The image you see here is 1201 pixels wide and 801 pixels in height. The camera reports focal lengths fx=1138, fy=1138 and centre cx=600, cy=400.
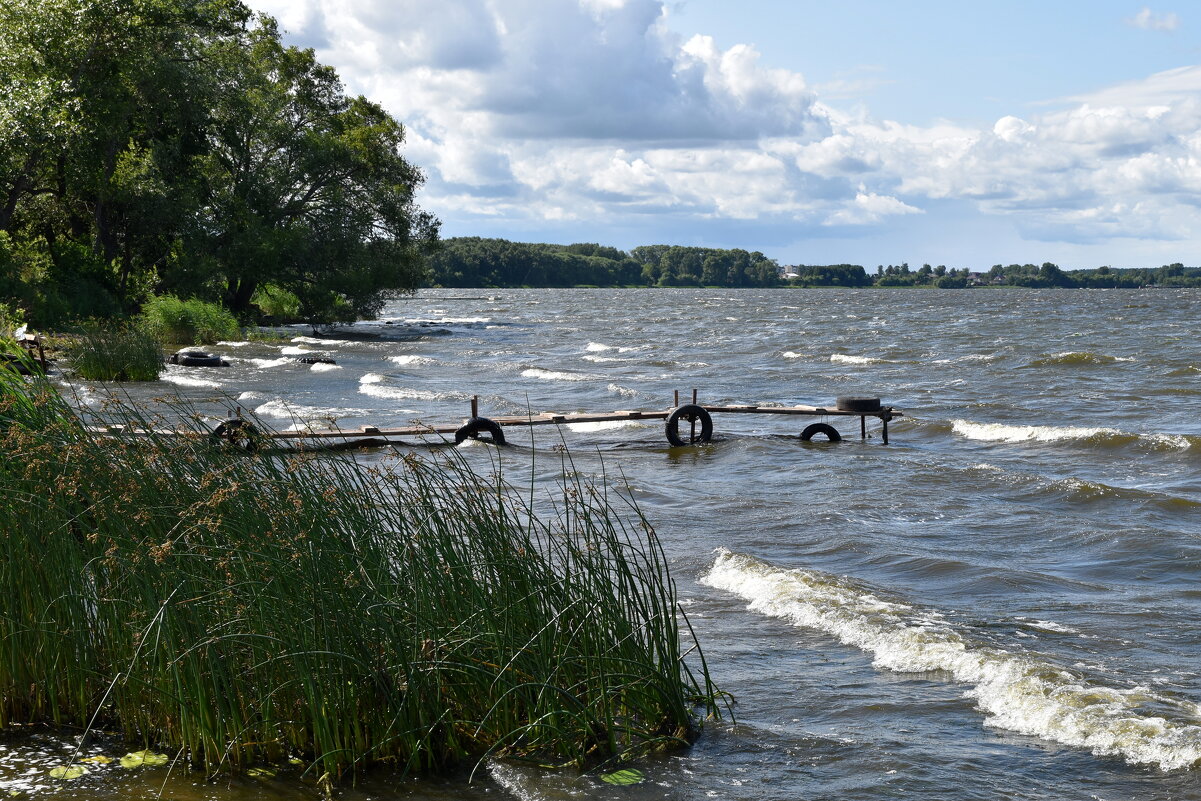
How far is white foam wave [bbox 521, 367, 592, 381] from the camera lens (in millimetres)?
32478

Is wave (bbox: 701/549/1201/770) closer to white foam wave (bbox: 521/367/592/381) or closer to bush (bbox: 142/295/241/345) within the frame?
white foam wave (bbox: 521/367/592/381)

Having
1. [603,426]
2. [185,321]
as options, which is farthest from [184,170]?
[603,426]

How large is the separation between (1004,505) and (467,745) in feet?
34.0

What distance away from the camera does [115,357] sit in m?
23.9

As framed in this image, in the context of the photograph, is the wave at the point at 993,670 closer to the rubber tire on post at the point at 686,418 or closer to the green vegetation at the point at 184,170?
the rubber tire on post at the point at 686,418

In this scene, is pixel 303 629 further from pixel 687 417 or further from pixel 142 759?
pixel 687 417

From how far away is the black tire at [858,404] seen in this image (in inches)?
748

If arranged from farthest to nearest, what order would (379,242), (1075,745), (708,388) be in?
1. (379,242)
2. (708,388)
3. (1075,745)

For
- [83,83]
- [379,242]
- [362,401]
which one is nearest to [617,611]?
[362,401]

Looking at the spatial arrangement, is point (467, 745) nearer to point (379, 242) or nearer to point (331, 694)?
point (331, 694)

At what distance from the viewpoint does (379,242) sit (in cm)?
4769

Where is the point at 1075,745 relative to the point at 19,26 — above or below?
below

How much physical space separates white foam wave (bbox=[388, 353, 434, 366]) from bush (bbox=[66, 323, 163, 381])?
39.6 feet

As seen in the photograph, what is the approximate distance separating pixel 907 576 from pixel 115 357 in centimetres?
1903
